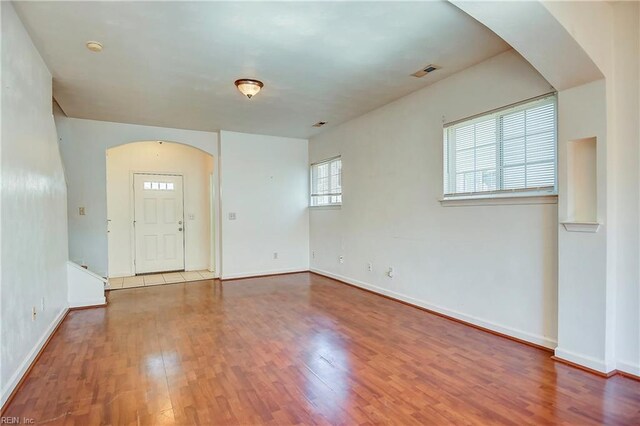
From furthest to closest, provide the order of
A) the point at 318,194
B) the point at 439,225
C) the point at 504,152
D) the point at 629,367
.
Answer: the point at 318,194, the point at 439,225, the point at 504,152, the point at 629,367

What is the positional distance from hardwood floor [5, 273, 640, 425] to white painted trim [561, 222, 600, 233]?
1053mm

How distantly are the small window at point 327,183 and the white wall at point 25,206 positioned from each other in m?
3.94

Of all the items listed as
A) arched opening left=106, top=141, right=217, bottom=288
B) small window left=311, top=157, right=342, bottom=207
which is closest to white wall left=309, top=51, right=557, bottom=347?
small window left=311, top=157, right=342, bottom=207

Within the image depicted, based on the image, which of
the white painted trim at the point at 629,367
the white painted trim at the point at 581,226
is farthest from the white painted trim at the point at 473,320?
the white painted trim at the point at 581,226

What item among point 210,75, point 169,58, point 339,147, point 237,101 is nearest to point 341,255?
point 339,147

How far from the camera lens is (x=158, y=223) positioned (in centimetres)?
701

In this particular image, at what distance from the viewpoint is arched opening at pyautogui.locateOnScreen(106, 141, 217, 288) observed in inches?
262

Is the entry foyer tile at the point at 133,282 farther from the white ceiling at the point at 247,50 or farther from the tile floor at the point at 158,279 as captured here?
the white ceiling at the point at 247,50

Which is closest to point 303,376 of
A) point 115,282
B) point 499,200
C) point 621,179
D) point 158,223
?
point 499,200

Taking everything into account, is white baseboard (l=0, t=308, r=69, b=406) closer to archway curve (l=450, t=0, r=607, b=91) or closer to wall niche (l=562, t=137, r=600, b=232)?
archway curve (l=450, t=0, r=607, b=91)

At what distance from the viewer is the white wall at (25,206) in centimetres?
231

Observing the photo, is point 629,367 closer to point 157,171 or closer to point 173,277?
point 173,277

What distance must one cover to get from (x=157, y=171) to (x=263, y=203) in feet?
7.62

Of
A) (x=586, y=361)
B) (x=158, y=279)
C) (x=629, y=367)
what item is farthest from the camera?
(x=158, y=279)
